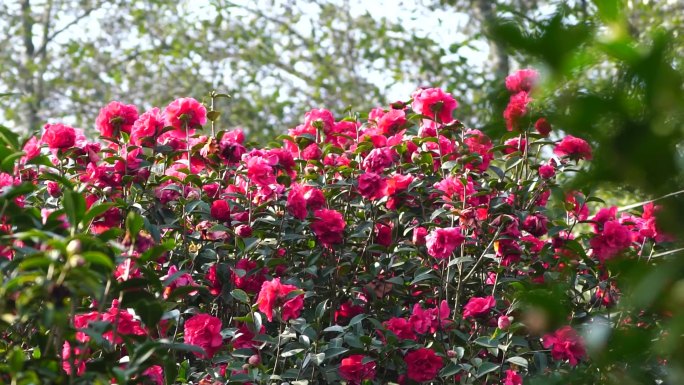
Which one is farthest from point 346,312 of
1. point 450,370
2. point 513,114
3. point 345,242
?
point 513,114

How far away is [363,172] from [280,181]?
254mm

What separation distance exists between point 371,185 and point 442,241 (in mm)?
281

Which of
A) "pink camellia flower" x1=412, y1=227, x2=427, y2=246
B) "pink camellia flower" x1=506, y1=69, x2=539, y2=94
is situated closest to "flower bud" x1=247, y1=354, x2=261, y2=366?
"pink camellia flower" x1=412, y1=227, x2=427, y2=246

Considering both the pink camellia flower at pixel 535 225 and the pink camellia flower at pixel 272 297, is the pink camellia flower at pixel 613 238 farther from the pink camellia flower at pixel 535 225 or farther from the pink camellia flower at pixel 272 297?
the pink camellia flower at pixel 272 297

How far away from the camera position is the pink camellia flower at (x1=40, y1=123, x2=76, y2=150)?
2.67 meters

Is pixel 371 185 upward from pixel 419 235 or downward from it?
upward

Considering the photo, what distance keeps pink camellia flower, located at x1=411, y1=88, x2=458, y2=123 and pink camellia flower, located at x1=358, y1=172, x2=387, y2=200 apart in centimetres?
36

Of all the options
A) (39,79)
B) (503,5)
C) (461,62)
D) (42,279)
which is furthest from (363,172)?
(39,79)

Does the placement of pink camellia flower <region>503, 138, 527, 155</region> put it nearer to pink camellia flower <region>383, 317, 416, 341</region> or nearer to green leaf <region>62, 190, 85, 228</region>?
pink camellia flower <region>383, 317, 416, 341</region>

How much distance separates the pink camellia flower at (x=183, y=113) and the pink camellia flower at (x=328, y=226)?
20.2 inches

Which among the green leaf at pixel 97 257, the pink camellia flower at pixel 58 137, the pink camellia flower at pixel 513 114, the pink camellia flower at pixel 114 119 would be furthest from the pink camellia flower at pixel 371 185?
the pink camellia flower at pixel 513 114

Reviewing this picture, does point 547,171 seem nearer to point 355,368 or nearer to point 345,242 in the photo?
Result: point 345,242

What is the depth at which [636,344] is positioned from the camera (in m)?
0.73

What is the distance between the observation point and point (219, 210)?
2.64 metres
